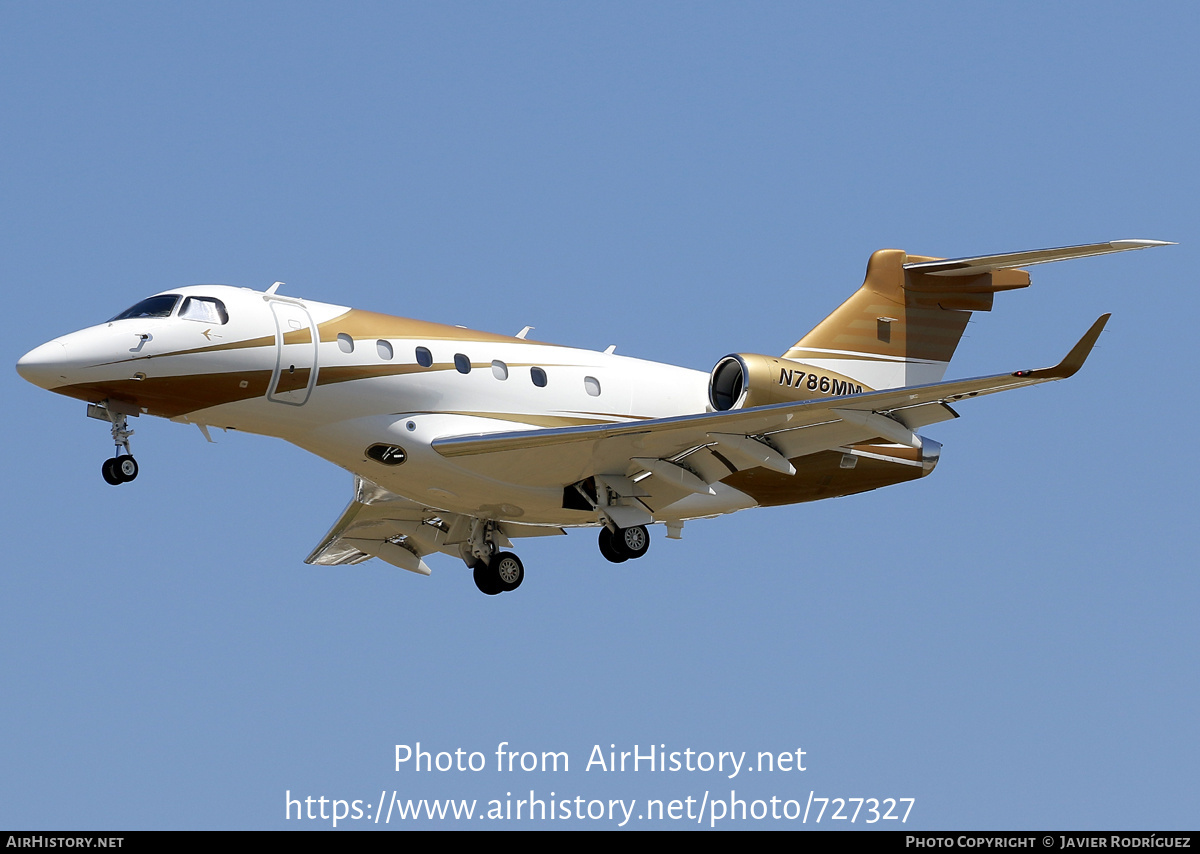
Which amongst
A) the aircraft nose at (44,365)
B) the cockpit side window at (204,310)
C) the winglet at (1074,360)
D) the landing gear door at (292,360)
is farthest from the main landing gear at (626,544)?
the aircraft nose at (44,365)

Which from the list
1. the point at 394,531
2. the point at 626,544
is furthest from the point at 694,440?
the point at 394,531

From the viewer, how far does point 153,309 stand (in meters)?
17.7

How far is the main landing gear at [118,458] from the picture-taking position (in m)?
17.1

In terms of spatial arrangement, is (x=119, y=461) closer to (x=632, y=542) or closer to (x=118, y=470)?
(x=118, y=470)

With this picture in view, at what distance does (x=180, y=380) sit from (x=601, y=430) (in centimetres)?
484

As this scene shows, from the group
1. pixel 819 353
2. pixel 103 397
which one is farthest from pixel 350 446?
pixel 819 353

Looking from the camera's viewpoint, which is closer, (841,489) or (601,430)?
(601,430)

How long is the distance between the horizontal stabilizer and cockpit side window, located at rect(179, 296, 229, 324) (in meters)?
9.69

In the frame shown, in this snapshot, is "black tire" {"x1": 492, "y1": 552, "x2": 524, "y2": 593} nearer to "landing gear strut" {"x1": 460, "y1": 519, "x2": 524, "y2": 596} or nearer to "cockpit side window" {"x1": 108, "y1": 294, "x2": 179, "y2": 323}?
"landing gear strut" {"x1": 460, "y1": 519, "x2": 524, "y2": 596}

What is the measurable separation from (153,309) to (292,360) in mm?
1651

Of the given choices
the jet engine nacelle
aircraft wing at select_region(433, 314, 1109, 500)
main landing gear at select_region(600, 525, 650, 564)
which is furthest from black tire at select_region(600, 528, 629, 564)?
the jet engine nacelle

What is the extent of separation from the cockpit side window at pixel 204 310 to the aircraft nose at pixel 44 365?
1413 mm
